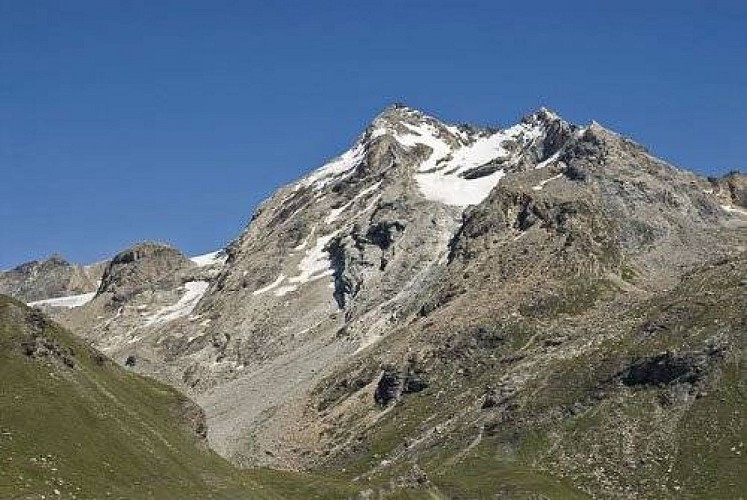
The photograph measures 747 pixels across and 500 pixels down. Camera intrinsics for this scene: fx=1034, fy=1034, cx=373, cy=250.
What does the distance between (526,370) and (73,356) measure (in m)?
111

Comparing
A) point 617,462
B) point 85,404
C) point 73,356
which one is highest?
point 73,356

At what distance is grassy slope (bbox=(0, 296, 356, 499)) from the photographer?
71625 millimetres

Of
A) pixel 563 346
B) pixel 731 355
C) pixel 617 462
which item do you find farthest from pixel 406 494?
pixel 563 346

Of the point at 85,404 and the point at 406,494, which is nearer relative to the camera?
the point at 85,404

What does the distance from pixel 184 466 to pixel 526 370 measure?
4379 inches

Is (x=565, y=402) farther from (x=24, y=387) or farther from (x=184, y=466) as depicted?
(x=24, y=387)

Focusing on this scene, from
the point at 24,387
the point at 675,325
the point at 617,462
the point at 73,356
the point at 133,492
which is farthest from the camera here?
the point at 675,325

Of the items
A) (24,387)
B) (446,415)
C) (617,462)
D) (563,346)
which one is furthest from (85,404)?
(563,346)

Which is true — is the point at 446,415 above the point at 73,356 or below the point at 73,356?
below

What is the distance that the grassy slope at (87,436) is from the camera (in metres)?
71.6

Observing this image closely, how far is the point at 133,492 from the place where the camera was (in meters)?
73.9

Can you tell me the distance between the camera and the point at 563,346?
196 m

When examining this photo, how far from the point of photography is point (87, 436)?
79.5m

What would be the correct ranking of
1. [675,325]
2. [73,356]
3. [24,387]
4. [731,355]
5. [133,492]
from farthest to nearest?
[675,325]
[731,355]
[73,356]
[24,387]
[133,492]
